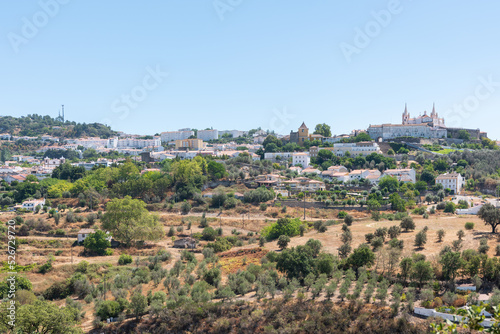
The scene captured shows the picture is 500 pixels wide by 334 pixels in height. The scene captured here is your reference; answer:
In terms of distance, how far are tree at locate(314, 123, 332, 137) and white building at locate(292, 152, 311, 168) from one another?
1997 cm

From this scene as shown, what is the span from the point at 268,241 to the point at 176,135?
93.2 meters

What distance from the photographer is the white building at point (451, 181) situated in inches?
1906

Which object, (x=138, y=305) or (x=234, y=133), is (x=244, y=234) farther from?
(x=234, y=133)

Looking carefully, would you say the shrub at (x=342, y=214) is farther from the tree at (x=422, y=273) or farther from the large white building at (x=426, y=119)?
the large white building at (x=426, y=119)

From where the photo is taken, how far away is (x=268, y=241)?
3266 centimetres

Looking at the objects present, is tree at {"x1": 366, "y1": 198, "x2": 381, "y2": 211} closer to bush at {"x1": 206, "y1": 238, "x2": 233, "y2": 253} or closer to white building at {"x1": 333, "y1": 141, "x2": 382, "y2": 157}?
bush at {"x1": 206, "y1": 238, "x2": 233, "y2": 253}

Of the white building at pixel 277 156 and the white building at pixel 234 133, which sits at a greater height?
the white building at pixel 234 133

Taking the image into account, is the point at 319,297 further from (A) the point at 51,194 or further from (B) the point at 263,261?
(A) the point at 51,194

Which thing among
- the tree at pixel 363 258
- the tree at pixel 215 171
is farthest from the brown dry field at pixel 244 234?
the tree at pixel 215 171


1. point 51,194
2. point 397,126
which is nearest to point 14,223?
point 51,194

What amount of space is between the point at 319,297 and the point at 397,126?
66.6 metres

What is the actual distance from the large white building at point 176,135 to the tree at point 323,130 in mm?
43790

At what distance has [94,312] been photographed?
797 inches

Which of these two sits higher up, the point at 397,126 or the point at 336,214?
the point at 397,126
